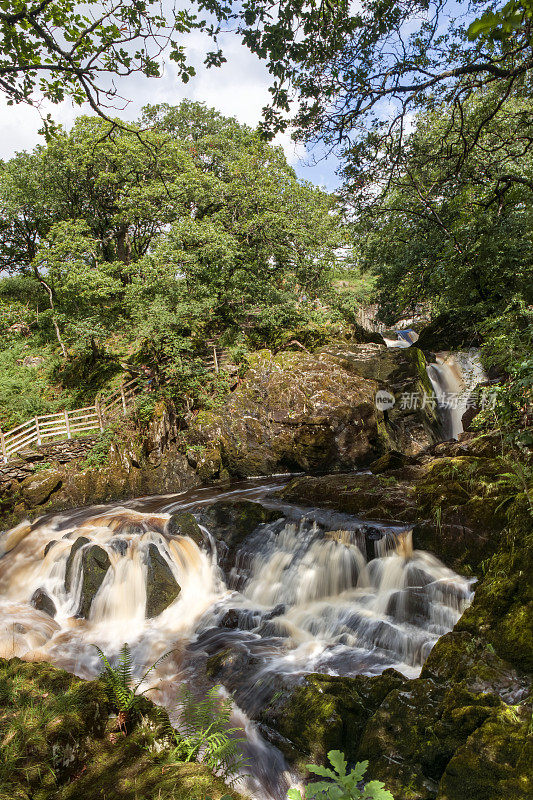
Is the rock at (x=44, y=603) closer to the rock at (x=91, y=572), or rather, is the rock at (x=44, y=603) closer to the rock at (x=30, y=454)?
the rock at (x=91, y=572)

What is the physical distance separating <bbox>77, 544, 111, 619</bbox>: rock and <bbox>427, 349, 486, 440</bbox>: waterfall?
11.1 metres

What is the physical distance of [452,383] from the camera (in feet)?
48.0

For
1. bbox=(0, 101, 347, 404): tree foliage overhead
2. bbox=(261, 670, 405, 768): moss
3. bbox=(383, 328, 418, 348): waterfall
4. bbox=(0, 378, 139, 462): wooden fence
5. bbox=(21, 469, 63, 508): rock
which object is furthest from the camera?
bbox=(383, 328, 418, 348): waterfall

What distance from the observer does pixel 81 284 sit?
16.8 meters

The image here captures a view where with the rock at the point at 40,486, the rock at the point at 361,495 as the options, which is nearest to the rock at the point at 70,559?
the rock at the point at 361,495

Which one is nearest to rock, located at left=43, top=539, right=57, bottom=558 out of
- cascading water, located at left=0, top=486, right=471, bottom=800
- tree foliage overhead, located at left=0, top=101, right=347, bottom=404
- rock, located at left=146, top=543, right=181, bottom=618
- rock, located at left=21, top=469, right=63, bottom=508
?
cascading water, located at left=0, top=486, right=471, bottom=800

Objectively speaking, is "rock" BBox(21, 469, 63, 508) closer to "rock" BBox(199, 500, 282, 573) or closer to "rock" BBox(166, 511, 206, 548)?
"rock" BBox(166, 511, 206, 548)

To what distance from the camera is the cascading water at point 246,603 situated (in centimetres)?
549

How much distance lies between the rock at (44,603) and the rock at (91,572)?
552 millimetres

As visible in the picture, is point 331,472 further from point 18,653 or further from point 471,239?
point 18,653

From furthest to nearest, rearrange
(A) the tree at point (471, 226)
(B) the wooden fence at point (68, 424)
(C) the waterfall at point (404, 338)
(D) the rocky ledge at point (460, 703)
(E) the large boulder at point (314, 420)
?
(C) the waterfall at point (404, 338), (B) the wooden fence at point (68, 424), (E) the large boulder at point (314, 420), (A) the tree at point (471, 226), (D) the rocky ledge at point (460, 703)

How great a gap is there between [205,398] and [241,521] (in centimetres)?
784

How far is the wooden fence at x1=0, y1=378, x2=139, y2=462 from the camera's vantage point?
14.3 metres

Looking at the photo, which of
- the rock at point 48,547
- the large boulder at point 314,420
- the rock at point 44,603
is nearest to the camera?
the rock at point 44,603
